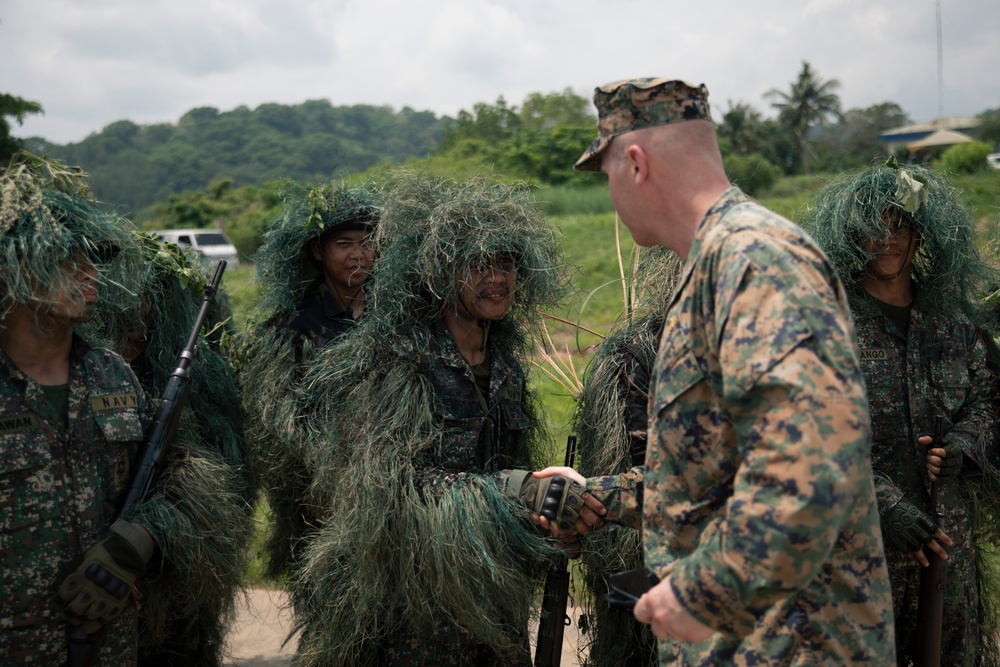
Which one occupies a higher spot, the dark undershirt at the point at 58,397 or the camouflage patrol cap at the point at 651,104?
the camouflage patrol cap at the point at 651,104

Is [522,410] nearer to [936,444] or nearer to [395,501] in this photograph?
[395,501]

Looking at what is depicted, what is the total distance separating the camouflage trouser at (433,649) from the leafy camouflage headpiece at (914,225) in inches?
84.2

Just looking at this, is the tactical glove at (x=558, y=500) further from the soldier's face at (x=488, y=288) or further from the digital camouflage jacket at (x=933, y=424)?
the digital camouflage jacket at (x=933, y=424)

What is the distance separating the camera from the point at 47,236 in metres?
2.76

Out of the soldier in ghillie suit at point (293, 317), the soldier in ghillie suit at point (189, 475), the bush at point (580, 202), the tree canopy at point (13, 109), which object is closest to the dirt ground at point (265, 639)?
the soldier in ghillie suit at point (189, 475)

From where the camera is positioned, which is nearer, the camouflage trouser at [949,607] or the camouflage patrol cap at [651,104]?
the camouflage patrol cap at [651,104]

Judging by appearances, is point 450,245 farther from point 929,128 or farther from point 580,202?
point 929,128

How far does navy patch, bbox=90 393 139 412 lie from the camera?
9.63ft

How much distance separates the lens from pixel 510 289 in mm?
3289

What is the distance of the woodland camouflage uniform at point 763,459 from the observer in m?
1.50

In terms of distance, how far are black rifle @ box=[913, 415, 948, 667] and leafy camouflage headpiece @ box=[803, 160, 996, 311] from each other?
43.9 inches

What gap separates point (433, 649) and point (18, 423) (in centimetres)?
162

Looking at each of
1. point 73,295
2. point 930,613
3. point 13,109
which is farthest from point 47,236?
point 13,109

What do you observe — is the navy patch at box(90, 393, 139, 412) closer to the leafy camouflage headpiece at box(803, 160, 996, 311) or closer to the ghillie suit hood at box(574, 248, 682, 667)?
the ghillie suit hood at box(574, 248, 682, 667)
